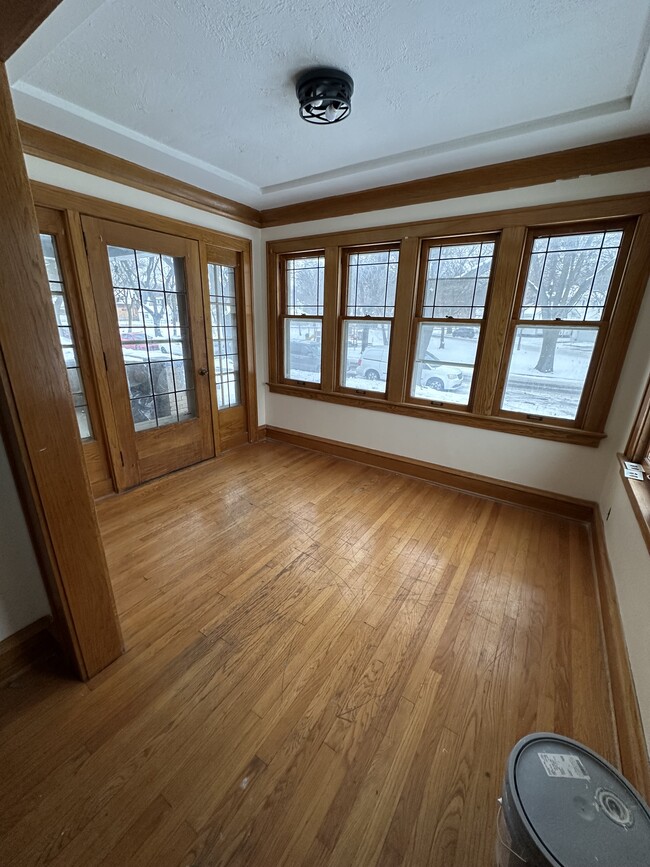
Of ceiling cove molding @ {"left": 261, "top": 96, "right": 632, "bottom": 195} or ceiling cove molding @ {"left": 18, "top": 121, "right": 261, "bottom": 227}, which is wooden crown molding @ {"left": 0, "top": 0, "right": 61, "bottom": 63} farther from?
ceiling cove molding @ {"left": 261, "top": 96, "right": 632, "bottom": 195}

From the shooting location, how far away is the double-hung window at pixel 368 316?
3158 mm

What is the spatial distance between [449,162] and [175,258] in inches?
91.8

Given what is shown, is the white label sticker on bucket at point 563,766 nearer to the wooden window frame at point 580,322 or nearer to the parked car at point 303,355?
the wooden window frame at point 580,322

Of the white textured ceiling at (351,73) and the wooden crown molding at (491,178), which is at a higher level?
the white textured ceiling at (351,73)

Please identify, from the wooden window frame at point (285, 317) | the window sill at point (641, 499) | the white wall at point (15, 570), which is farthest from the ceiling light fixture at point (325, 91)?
the window sill at point (641, 499)

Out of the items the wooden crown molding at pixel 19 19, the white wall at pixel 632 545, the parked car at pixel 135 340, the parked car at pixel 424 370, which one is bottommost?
A: the white wall at pixel 632 545

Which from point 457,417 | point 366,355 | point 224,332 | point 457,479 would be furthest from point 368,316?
point 457,479

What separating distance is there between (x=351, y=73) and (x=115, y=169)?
1882mm

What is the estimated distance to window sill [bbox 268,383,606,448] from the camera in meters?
2.54

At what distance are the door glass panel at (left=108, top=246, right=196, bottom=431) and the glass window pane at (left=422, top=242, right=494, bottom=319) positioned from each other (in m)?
2.23

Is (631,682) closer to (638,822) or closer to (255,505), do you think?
(638,822)

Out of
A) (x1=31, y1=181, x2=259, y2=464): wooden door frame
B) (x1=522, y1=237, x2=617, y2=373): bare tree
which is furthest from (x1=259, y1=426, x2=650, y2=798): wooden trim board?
(x1=522, y1=237, x2=617, y2=373): bare tree

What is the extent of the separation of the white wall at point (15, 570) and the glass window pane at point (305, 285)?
299cm

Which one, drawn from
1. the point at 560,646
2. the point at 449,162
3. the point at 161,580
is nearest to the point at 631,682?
the point at 560,646
